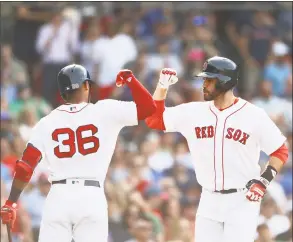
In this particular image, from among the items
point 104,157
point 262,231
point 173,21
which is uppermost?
point 173,21

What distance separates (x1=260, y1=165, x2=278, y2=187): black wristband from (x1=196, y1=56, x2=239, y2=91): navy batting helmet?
2.50ft

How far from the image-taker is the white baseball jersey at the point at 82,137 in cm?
862

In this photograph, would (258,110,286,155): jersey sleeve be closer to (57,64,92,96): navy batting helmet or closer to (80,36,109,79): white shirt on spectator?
(57,64,92,96): navy batting helmet

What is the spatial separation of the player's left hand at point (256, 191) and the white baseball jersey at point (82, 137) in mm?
1062

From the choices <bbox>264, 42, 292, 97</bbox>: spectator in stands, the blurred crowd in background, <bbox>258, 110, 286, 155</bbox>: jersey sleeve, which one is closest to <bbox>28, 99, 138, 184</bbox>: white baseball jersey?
<bbox>258, 110, 286, 155</bbox>: jersey sleeve

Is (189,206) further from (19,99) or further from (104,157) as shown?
(104,157)

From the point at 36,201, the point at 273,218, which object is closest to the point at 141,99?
the point at 36,201

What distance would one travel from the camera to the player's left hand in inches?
341

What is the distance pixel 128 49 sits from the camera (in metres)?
16.5

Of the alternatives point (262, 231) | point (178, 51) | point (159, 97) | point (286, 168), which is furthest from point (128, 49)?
point (159, 97)

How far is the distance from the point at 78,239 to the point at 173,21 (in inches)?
366

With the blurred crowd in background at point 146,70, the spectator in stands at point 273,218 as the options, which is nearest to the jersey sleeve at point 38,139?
the blurred crowd in background at point 146,70

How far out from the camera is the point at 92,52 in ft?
54.2

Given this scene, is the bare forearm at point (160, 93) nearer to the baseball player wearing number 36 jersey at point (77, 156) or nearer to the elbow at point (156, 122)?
the elbow at point (156, 122)
